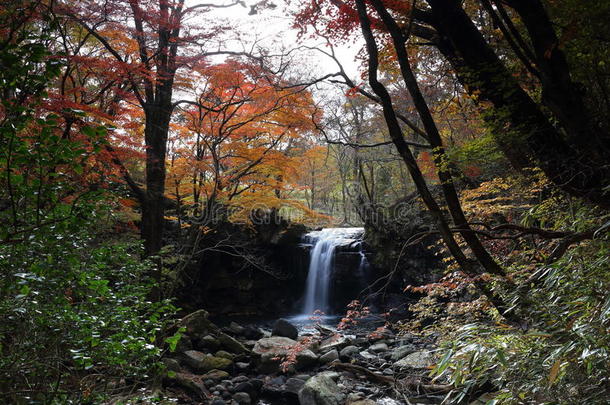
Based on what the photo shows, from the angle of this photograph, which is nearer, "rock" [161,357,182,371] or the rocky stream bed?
the rocky stream bed

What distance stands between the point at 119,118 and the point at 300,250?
31.9ft

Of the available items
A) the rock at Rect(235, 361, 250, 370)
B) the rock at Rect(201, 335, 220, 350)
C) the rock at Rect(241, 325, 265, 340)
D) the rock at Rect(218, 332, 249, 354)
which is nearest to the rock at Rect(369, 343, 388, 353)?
the rock at Rect(235, 361, 250, 370)

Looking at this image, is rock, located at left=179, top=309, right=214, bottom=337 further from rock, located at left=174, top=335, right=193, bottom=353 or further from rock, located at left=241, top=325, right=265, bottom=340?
rock, located at left=241, top=325, right=265, bottom=340

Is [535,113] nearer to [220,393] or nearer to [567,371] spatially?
[567,371]

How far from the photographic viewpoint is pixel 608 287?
221 cm

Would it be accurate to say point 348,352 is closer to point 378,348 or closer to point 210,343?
point 378,348

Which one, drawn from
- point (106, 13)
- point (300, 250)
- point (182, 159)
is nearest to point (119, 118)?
point (182, 159)

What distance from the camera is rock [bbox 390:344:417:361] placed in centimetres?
805

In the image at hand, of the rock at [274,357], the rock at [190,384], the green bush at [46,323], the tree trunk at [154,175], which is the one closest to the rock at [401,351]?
the rock at [274,357]

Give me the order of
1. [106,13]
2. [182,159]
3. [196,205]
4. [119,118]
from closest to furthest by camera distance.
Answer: [106,13] → [119,118] → [182,159] → [196,205]

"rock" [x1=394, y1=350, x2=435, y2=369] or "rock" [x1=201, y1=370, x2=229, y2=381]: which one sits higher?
"rock" [x1=394, y1=350, x2=435, y2=369]

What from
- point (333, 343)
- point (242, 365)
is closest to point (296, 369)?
point (242, 365)

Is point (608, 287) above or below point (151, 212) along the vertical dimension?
below

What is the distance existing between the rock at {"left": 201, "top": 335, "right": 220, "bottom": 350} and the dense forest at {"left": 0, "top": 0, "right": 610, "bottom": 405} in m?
0.05
